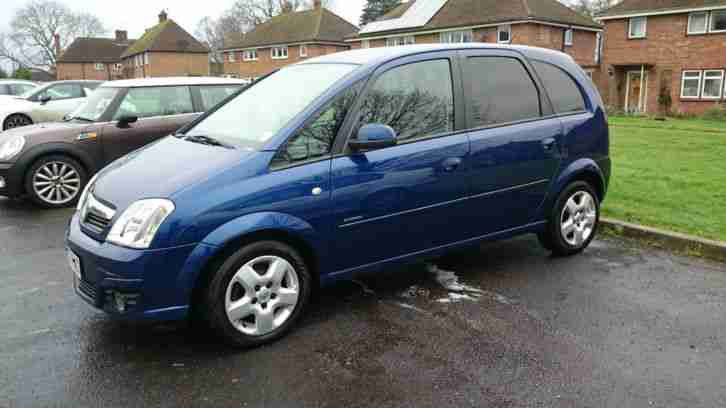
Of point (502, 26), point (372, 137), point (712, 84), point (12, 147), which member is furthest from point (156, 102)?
point (502, 26)

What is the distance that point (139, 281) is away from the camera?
353 centimetres

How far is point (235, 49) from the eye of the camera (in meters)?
61.0

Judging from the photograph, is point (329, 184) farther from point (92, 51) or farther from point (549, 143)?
point (92, 51)

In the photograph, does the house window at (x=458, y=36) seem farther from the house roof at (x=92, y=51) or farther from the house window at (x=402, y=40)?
the house roof at (x=92, y=51)

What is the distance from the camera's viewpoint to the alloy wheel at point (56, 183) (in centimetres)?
833

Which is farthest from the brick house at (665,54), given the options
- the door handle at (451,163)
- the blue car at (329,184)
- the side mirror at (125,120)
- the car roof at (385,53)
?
the door handle at (451,163)

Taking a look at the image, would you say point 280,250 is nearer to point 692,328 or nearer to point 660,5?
point 692,328

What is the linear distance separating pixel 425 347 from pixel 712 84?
31622 mm

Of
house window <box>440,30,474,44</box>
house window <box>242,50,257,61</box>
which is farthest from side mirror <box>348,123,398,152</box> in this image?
house window <box>242,50,257,61</box>

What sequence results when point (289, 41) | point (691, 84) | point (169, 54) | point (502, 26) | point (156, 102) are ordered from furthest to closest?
point (169, 54)
point (289, 41)
point (502, 26)
point (691, 84)
point (156, 102)

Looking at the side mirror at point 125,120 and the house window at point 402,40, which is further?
the house window at point 402,40

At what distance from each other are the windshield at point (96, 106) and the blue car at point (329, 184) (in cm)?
457

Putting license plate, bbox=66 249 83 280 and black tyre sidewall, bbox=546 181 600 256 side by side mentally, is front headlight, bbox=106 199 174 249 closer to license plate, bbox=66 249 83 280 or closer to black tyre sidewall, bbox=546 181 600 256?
license plate, bbox=66 249 83 280

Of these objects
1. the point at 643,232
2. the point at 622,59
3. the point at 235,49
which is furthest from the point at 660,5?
the point at 235,49
